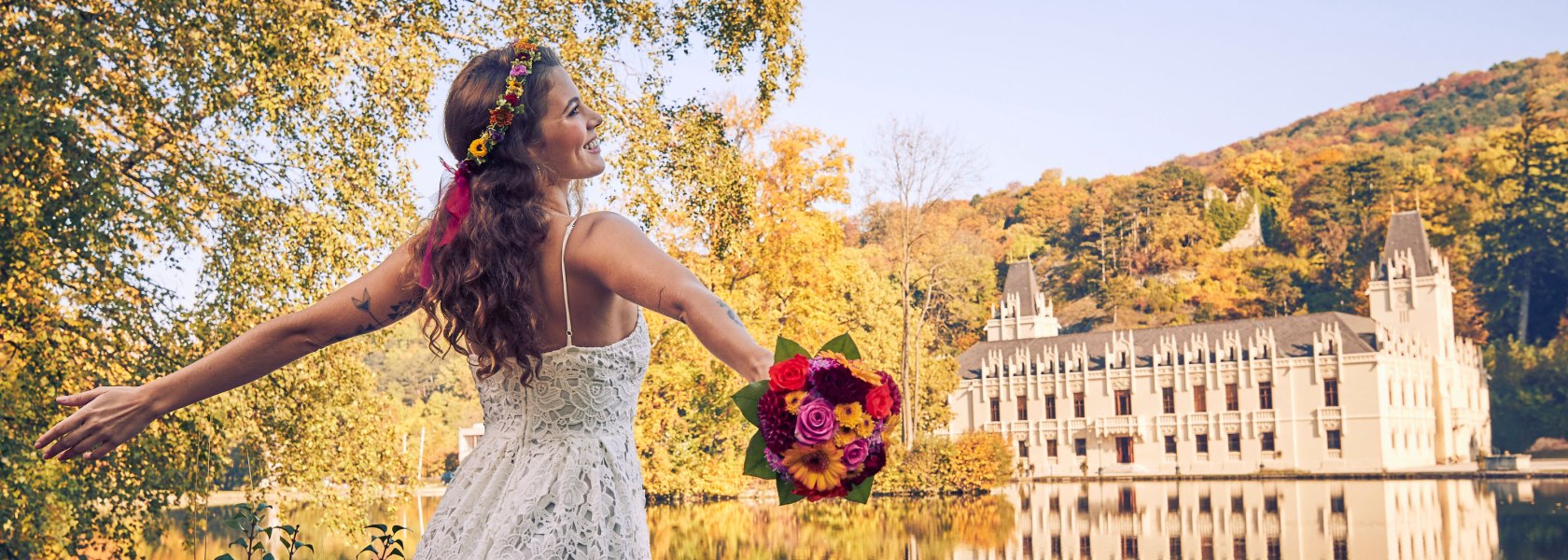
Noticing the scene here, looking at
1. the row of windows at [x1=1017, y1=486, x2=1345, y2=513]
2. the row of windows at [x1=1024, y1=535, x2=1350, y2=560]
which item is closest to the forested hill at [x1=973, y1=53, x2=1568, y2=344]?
the row of windows at [x1=1017, y1=486, x2=1345, y2=513]

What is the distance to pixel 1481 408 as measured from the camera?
6450cm

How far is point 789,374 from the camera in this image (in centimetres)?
168

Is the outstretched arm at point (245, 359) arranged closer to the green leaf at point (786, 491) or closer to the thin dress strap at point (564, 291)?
the thin dress strap at point (564, 291)

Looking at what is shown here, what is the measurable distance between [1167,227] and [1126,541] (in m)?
65.0

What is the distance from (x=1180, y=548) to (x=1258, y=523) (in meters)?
6.47

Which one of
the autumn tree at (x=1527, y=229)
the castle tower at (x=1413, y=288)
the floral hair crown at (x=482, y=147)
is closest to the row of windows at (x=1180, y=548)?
the floral hair crown at (x=482, y=147)

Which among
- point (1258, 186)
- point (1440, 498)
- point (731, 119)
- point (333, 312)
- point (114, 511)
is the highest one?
point (1258, 186)

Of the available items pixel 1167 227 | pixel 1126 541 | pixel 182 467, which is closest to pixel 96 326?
pixel 182 467

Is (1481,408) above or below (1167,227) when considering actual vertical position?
below

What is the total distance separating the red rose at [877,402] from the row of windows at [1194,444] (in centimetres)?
5924

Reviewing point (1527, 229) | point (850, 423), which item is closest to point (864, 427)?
point (850, 423)

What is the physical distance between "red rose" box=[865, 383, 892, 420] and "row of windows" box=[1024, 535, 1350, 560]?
17.2m

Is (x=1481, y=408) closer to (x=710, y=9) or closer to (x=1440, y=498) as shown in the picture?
(x=1440, y=498)

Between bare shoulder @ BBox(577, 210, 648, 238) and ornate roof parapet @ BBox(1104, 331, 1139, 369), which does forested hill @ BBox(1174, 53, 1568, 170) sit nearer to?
ornate roof parapet @ BBox(1104, 331, 1139, 369)
